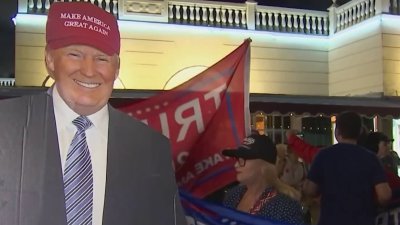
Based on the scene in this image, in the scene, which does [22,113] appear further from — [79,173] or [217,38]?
[217,38]

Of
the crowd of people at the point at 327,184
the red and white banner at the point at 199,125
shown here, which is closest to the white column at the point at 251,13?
the crowd of people at the point at 327,184

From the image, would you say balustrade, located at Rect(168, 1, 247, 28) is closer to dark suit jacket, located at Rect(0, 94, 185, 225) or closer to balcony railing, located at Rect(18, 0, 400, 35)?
balcony railing, located at Rect(18, 0, 400, 35)

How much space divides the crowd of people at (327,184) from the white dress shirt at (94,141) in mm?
1748

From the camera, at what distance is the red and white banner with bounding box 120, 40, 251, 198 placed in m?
4.61

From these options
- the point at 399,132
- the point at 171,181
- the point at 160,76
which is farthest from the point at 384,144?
the point at 160,76

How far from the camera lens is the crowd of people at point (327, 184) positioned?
3377mm

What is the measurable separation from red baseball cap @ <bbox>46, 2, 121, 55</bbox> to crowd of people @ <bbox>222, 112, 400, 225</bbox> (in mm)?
1884

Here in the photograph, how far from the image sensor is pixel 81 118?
169 centimetres

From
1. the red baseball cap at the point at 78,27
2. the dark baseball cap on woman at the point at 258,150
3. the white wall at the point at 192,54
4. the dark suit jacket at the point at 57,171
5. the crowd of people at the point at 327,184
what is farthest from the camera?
the white wall at the point at 192,54

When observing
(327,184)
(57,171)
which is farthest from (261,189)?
(57,171)

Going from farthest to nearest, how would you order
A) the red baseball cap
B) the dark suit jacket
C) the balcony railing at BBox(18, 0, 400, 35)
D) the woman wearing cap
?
the balcony railing at BBox(18, 0, 400, 35) < the woman wearing cap < the red baseball cap < the dark suit jacket

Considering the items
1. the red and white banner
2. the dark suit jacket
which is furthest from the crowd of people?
the dark suit jacket

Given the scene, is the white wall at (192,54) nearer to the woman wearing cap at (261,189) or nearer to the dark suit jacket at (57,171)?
the woman wearing cap at (261,189)

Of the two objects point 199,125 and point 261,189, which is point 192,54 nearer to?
point 199,125
